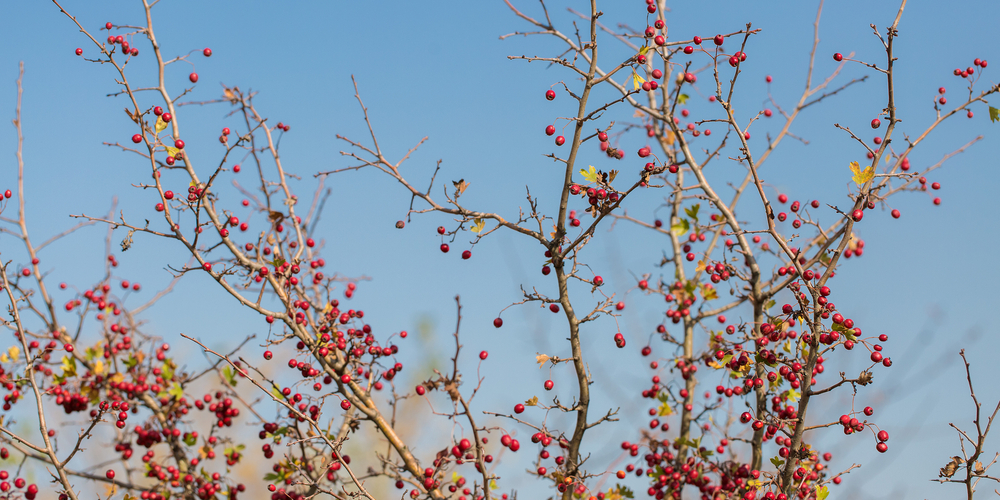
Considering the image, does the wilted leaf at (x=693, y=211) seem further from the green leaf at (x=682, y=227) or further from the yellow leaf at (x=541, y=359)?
the yellow leaf at (x=541, y=359)

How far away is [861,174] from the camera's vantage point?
3773 millimetres

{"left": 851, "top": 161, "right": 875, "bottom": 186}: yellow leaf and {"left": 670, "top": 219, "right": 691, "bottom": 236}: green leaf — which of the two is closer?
{"left": 851, "top": 161, "right": 875, "bottom": 186}: yellow leaf

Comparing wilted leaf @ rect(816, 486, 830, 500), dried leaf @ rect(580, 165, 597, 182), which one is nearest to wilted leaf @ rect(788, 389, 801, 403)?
wilted leaf @ rect(816, 486, 830, 500)

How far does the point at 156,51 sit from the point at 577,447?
3643mm

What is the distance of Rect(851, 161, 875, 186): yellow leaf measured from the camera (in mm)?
3730

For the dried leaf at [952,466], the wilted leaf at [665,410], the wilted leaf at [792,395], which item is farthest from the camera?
the wilted leaf at [665,410]

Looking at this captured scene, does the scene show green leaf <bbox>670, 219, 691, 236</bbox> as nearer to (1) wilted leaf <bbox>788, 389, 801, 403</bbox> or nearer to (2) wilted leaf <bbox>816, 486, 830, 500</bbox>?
(1) wilted leaf <bbox>788, 389, 801, 403</bbox>

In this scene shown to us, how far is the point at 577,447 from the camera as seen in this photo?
4.30m

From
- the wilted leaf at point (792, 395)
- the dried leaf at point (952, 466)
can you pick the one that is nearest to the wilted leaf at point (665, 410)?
the wilted leaf at point (792, 395)

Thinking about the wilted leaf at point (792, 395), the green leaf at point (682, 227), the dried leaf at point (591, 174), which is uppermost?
the green leaf at point (682, 227)

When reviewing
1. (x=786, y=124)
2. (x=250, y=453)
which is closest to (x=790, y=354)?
(x=786, y=124)

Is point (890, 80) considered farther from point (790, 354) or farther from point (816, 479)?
point (816, 479)

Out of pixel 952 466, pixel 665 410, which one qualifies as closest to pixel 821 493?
pixel 952 466

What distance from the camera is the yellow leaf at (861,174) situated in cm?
373
